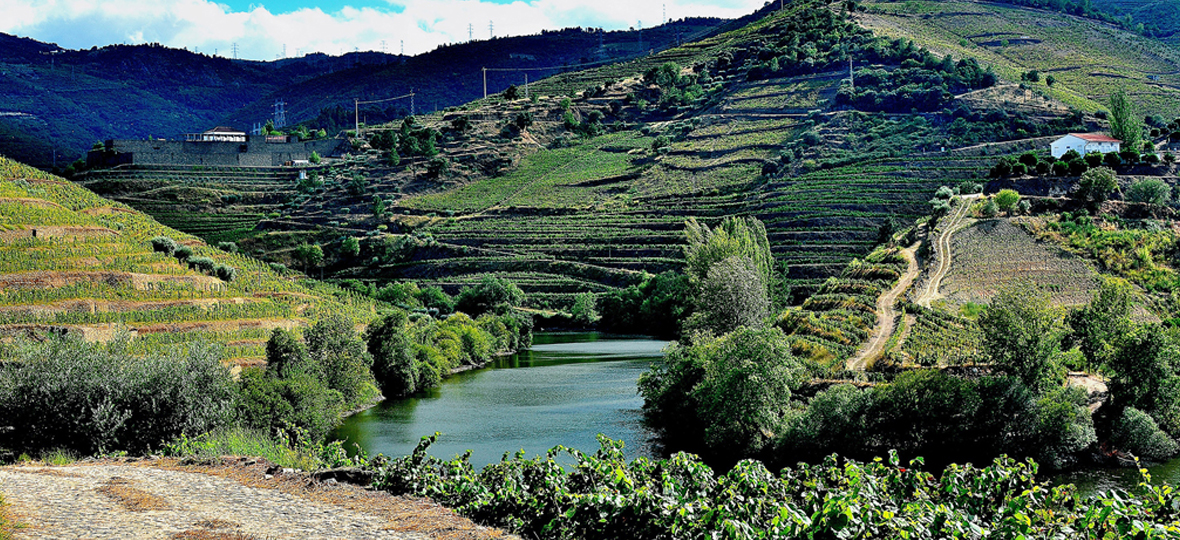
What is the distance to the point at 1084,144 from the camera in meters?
90.1

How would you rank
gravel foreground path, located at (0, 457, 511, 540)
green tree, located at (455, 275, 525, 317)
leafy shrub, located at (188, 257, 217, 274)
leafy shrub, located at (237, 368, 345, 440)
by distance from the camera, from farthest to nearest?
green tree, located at (455, 275, 525, 317), leafy shrub, located at (188, 257, 217, 274), leafy shrub, located at (237, 368, 345, 440), gravel foreground path, located at (0, 457, 511, 540)

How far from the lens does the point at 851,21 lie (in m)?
157

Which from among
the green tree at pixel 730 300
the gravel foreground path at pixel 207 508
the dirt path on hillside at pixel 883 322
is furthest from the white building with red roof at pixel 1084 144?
the gravel foreground path at pixel 207 508

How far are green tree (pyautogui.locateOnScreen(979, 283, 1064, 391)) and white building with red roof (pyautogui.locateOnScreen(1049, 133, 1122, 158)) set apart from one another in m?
55.4

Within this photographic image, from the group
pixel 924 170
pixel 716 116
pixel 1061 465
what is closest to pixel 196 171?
pixel 716 116

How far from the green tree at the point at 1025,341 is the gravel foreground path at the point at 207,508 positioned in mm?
29488

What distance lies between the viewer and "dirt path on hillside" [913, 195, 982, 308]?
5562 cm

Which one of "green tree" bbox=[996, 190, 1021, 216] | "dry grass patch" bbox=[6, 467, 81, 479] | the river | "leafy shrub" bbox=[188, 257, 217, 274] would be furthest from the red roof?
"dry grass patch" bbox=[6, 467, 81, 479]

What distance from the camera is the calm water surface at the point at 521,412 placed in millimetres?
43750

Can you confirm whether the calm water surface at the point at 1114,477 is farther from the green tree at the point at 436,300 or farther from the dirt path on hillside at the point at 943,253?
the green tree at the point at 436,300

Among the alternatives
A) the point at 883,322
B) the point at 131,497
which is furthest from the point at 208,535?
the point at 883,322

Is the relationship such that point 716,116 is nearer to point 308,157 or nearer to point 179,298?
point 308,157

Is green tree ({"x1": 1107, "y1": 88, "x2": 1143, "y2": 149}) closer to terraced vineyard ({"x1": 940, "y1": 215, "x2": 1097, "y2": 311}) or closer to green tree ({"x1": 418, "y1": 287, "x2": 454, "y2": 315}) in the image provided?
terraced vineyard ({"x1": 940, "y1": 215, "x2": 1097, "y2": 311})

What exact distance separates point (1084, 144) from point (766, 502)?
87709mm
